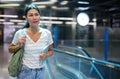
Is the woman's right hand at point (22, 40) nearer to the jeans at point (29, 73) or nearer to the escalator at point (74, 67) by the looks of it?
the jeans at point (29, 73)

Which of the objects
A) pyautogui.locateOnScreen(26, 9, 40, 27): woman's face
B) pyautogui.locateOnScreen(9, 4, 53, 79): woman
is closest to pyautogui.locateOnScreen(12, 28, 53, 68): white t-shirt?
pyautogui.locateOnScreen(9, 4, 53, 79): woman

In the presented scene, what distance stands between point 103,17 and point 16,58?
18595 mm

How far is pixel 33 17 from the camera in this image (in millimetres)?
2354

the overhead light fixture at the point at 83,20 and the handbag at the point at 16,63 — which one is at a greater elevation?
the handbag at the point at 16,63

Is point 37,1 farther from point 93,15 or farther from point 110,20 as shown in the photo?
point 110,20

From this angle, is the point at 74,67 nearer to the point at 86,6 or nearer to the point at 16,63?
the point at 16,63

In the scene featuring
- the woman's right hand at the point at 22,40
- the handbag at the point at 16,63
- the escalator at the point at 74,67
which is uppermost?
the woman's right hand at the point at 22,40

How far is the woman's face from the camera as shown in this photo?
235 cm

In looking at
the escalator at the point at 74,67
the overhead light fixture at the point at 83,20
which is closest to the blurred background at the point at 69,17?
the overhead light fixture at the point at 83,20

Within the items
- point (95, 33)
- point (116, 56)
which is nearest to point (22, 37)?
point (116, 56)

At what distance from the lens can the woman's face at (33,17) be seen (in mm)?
2348

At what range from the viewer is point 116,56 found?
39.9 ft

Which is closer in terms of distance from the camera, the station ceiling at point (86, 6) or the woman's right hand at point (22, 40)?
the woman's right hand at point (22, 40)

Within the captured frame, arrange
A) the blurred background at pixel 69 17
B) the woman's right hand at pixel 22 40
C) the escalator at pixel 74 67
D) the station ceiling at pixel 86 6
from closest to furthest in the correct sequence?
the woman's right hand at pixel 22 40 < the escalator at pixel 74 67 < the blurred background at pixel 69 17 < the station ceiling at pixel 86 6
